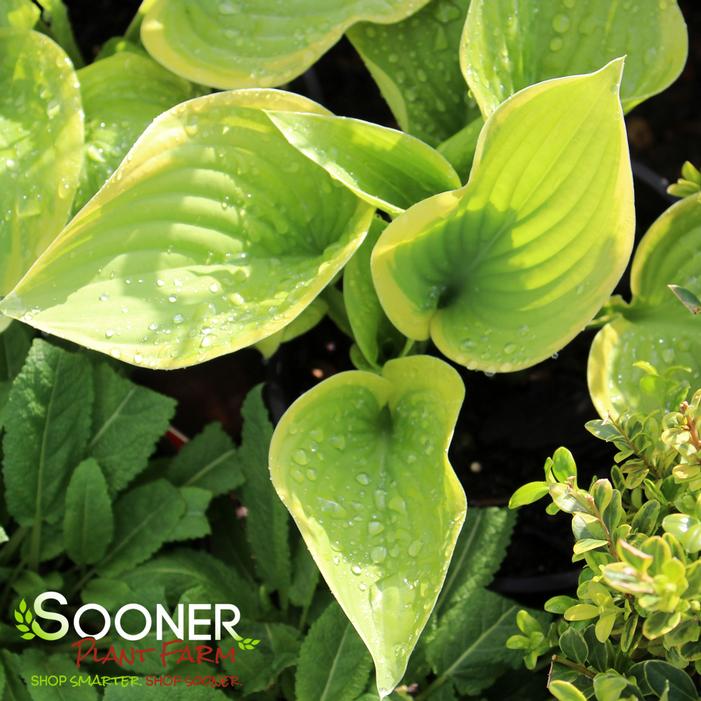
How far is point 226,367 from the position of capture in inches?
45.7

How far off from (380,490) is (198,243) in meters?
0.24

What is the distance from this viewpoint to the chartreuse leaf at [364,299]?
0.76m

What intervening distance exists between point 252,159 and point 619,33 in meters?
0.33

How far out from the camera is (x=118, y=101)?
32.6 inches

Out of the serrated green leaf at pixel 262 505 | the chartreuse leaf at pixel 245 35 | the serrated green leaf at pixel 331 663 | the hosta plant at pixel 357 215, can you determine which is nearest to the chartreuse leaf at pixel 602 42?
the hosta plant at pixel 357 215

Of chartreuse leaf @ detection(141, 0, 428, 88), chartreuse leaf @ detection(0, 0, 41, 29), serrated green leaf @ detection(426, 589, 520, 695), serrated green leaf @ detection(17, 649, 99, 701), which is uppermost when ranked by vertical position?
chartreuse leaf @ detection(0, 0, 41, 29)

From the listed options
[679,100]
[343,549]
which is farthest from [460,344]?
[679,100]

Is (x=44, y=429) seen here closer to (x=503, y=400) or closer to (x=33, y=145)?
(x=33, y=145)

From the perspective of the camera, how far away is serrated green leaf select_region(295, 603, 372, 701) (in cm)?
A: 75

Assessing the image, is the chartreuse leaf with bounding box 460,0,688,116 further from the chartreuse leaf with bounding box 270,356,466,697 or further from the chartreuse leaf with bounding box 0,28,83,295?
the chartreuse leaf with bounding box 0,28,83,295

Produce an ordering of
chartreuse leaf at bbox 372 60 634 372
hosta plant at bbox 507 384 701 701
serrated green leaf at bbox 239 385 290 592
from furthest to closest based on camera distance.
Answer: serrated green leaf at bbox 239 385 290 592 → chartreuse leaf at bbox 372 60 634 372 → hosta plant at bbox 507 384 701 701

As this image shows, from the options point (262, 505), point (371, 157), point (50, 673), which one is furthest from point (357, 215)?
point (50, 673)

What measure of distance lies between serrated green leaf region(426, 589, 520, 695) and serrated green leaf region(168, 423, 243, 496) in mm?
264

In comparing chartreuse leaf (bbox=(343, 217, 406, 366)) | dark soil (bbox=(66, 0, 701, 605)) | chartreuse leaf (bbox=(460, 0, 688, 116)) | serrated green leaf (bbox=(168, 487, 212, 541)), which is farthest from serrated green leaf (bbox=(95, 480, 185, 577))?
chartreuse leaf (bbox=(460, 0, 688, 116))
